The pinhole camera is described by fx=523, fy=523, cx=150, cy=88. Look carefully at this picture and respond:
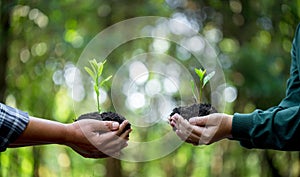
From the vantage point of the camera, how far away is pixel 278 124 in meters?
1.06

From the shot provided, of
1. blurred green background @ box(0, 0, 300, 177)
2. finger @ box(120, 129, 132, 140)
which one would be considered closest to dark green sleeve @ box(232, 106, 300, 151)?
finger @ box(120, 129, 132, 140)

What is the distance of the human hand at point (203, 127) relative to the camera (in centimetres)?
106

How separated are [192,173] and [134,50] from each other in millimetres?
2004

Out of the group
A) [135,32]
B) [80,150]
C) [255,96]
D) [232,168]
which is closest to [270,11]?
[255,96]

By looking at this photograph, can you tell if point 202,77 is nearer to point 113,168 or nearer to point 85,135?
point 85,135

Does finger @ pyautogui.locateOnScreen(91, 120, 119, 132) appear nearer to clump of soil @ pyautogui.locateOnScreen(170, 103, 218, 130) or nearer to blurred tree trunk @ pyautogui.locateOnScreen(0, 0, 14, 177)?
clump of soil @ pyautogui.locateOnScreen(170, 103, 218, 130)

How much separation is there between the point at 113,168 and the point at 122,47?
1.10m

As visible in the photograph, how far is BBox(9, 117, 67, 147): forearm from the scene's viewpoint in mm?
985

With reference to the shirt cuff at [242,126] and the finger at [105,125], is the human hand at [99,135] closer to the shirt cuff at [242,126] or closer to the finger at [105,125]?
the finger at [105,125]

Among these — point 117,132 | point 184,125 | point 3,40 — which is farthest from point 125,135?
point 3,40

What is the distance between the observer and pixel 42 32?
300 centimetres

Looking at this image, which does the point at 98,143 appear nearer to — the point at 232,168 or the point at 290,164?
the point at 290,164

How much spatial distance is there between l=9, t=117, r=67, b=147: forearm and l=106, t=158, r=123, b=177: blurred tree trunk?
8.87 feet

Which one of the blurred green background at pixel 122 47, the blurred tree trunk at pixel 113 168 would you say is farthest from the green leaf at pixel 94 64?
the blurred tree trunk at pixel 113 168
